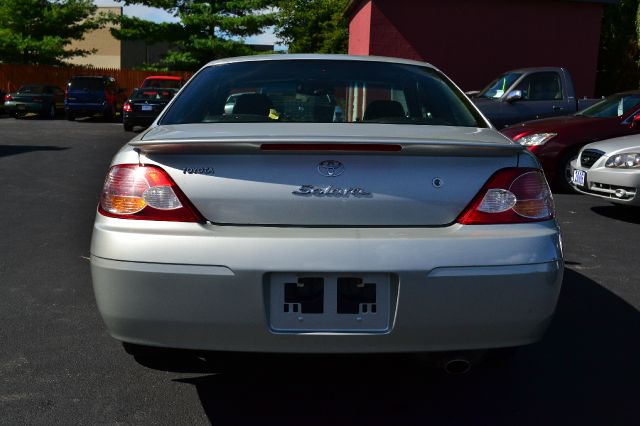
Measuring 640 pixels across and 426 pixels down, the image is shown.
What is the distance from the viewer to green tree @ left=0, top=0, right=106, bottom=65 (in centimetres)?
3581

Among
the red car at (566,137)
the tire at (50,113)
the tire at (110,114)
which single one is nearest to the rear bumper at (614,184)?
the red car at (566,137)

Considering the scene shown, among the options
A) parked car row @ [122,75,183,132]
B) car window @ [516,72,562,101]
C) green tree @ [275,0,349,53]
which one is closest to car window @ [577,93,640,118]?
car window @ [516,72,562,101]

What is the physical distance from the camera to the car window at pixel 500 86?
1338cm

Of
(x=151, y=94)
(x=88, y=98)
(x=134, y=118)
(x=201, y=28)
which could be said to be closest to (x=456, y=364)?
(x=134, y=118)

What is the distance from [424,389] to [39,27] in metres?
37.6

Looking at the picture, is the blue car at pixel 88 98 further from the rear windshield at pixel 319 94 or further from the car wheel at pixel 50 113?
the rear windshield at pixel 319 94

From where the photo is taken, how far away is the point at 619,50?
2455 centimetres

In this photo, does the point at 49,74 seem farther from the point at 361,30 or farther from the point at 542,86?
the point at 542,86

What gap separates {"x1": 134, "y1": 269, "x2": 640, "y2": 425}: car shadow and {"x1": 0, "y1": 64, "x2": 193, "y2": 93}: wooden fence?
32.1 metres

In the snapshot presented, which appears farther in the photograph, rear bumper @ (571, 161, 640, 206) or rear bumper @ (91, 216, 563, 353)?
rear bumper @ (571, 161, 640, 206)

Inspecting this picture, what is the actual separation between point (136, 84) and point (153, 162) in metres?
35.2

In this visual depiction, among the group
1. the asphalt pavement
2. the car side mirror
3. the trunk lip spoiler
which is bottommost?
the asphalt pavement

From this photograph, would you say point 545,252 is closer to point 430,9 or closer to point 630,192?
point 630,192

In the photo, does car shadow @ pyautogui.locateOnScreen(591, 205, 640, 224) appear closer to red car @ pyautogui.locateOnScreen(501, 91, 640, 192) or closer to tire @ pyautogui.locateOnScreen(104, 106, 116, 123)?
red car @ pyautogui.locateOnScreen(501, 91, 640, 192)
